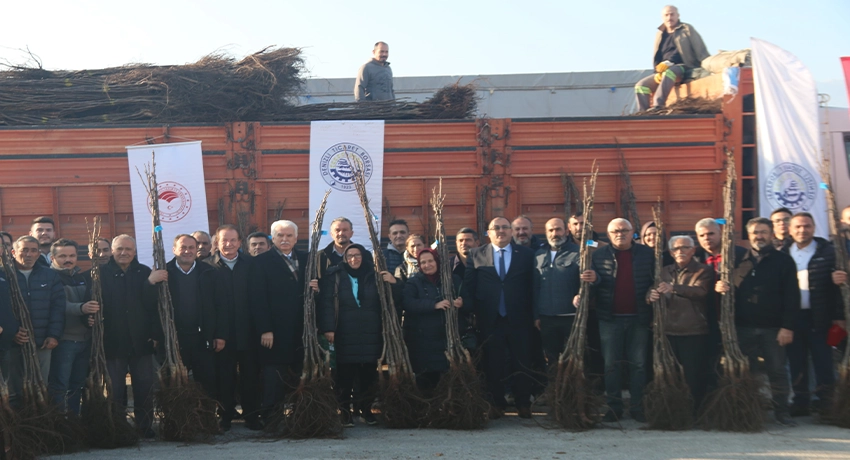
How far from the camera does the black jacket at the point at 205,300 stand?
247 inches

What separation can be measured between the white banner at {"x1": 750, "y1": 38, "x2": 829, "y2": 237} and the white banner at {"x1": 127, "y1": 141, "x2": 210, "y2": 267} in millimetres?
5457

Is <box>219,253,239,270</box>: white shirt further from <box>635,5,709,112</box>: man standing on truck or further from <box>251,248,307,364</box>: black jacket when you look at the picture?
<box>635,5,709,112</box>: man standing on truck

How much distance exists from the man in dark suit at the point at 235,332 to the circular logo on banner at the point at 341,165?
5.72 ft

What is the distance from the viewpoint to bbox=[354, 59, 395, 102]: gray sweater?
968 cm

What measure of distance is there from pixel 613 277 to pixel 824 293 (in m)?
1.58

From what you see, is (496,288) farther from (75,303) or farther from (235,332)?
(75,303)

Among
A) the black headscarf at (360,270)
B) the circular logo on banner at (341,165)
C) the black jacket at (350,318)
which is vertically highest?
the circular logo on banner at (341,165)

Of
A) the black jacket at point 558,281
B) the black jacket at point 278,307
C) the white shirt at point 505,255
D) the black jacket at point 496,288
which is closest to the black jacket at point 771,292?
the black jacket at point 558,281

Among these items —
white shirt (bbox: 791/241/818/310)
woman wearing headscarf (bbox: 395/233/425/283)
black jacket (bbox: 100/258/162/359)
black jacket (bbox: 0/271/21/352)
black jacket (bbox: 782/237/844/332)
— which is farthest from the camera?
woman wearing headscarf (bbox: 395/233/425/283)

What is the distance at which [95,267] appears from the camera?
19.5ft

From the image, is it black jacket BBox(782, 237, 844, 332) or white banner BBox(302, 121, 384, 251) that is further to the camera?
white banner BBox(302, 121, 384, 251)

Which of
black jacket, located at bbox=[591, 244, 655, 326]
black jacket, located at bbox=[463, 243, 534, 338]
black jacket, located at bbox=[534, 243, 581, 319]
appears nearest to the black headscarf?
black jacket, located at bbox=[463, 243, 534, 338]

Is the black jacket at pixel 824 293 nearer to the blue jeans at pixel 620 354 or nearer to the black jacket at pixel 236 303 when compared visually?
the blue jeans at pixel 620 354

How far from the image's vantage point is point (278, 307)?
21.0 feet
